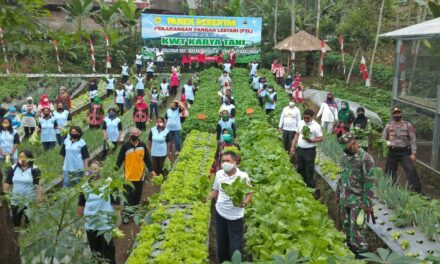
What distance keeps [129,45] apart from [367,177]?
2599 centimetres

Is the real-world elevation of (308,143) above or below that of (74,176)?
below

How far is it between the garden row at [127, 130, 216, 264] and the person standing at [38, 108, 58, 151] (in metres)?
3.73

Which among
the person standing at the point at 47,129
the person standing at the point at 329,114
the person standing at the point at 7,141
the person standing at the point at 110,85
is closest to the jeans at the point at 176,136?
the person standing at the point at 47,129

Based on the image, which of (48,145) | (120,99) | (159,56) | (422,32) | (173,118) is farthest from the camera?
(159,56)

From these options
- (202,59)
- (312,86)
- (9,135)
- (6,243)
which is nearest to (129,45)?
(202,59)

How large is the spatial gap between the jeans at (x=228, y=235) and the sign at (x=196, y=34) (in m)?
22.1

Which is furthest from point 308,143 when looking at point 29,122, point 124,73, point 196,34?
point 196,34

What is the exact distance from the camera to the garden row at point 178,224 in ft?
19.5

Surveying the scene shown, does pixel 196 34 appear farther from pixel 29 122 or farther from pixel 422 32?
pixel 422 32

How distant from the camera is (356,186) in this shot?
658 cm

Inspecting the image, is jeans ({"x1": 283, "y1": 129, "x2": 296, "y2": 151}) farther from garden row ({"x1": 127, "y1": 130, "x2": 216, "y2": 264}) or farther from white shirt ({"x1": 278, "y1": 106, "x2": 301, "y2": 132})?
garden row ({"x1": 127, "y1": 130, "x2": 216, "y2": 264})

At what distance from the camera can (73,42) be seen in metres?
3.20

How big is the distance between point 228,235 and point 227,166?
2.97 feet

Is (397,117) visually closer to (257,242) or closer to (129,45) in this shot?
(257,242)
